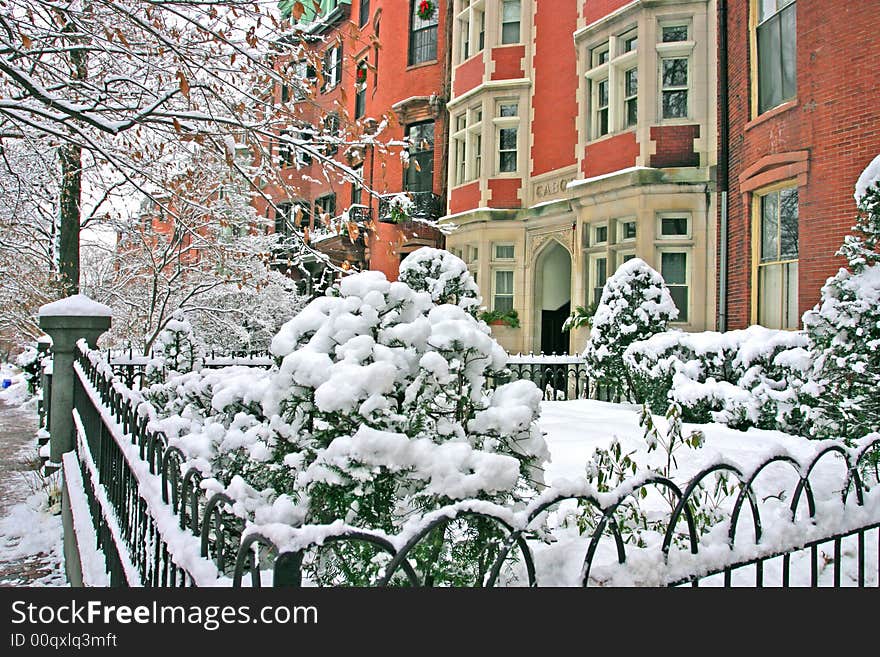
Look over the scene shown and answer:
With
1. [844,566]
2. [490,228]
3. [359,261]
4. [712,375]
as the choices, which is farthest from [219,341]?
[844,566]

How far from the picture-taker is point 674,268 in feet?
41.5

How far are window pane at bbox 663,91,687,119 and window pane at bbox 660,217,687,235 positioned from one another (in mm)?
2017

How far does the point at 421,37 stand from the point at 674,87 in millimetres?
10226

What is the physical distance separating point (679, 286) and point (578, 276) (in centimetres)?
244

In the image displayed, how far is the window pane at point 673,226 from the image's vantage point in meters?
12.6

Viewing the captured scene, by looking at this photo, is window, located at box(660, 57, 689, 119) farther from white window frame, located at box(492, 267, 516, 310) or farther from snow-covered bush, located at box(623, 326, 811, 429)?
white window frame, located at box(492, 267, 516, 310)

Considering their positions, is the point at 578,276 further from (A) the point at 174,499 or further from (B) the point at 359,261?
(A) the point at 174,499

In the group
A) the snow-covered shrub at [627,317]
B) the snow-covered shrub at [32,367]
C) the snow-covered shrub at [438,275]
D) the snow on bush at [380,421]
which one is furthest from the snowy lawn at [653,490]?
the snow-covered shrub at [32,367]

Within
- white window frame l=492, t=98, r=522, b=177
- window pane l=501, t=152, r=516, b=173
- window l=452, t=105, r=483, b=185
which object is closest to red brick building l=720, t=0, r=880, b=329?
white window frame l=492, t=98, r=522, b=177

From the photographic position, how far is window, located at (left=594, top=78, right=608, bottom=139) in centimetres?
1411

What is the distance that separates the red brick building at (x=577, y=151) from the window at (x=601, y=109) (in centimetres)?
3

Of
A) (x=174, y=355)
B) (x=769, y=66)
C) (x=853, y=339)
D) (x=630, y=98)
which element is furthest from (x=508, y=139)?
(x=853, y=339)

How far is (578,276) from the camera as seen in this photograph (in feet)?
47.1

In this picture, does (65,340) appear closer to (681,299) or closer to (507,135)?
(681,299)
